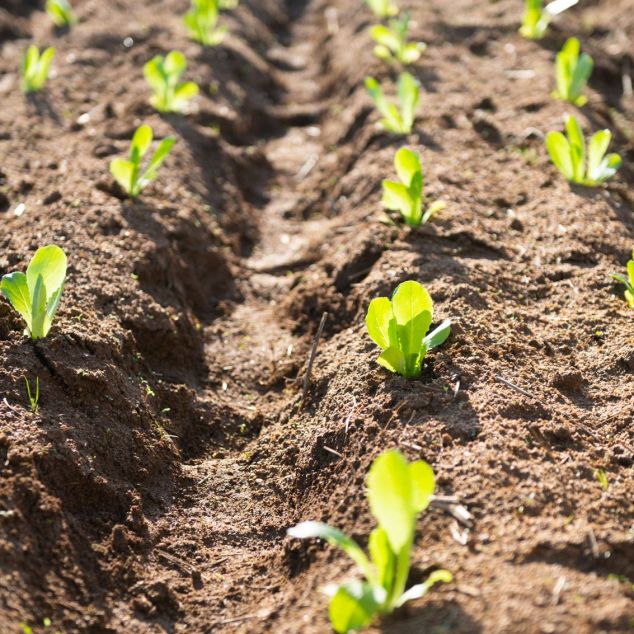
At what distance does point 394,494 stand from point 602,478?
72cm

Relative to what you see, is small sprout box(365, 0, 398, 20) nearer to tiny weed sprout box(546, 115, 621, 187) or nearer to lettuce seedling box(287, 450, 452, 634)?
tiny weed sprout box(546, 115, 621, 187)

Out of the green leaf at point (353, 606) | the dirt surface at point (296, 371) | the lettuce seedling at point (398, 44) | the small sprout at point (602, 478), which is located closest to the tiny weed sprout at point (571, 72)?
the dirt surface at point (296, 371)

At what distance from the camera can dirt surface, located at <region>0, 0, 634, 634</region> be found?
1.87m

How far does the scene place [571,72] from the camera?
13.6 ft

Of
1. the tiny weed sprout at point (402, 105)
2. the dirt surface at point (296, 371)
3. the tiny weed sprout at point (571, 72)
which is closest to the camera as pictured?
the dirt surface at point (296, 371)

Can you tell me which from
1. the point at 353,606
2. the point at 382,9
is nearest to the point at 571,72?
the point at 382,9

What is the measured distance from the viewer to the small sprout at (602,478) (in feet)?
6.61

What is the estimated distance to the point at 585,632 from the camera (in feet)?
5.00

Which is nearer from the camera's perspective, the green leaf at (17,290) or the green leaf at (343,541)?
the green leaf at (343,541)

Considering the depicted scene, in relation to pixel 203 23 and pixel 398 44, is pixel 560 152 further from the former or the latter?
pixel 203 23

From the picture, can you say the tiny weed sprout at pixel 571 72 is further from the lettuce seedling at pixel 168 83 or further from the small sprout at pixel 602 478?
the small sprout at pixel 602 478

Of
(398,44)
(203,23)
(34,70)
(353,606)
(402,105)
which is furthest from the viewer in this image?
(203,23)

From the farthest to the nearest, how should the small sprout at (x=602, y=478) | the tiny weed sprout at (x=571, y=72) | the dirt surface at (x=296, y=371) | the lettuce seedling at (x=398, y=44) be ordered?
the lettuce seedling at (x=398, y=44) < the tiny weed sprout at (x=571, y=72) < the small sprout at (x=602, y=478) < the dirt surface at (x=296, y=371)

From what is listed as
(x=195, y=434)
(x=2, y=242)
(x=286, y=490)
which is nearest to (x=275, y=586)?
(x=286, y=490)
